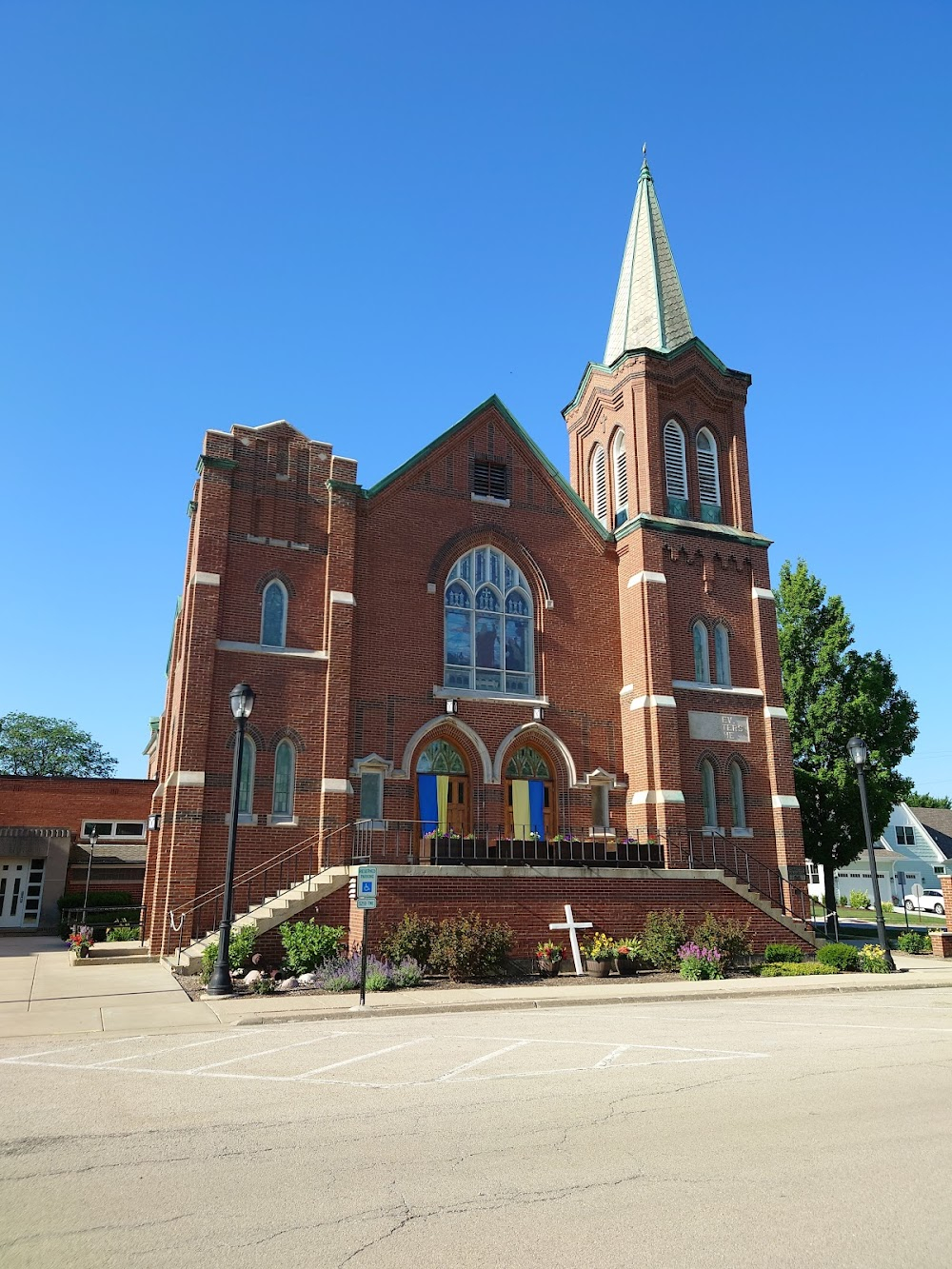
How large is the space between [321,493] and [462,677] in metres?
5.75

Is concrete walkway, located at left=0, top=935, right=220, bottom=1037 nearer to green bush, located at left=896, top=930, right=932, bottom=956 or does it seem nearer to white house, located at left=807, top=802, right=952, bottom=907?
green bush, located at left=896, top=930, right=932, bottom=956

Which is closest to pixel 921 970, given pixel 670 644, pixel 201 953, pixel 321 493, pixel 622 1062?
pixel 670 644

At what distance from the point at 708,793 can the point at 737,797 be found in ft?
3.08

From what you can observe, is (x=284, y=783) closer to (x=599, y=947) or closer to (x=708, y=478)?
(x=599, y=947)

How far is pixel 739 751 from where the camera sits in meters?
25.0

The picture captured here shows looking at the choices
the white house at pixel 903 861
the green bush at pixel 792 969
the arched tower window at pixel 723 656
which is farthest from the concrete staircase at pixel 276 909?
the white house at pixel 903 861

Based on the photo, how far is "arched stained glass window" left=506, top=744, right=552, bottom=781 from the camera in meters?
23.5

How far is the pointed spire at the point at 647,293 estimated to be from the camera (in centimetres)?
2850

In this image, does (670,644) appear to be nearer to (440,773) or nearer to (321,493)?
(440,773)

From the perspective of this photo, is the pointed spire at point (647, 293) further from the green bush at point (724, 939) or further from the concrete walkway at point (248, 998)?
the concrete walkway at point (248, 998)

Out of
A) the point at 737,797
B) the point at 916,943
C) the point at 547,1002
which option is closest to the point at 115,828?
the point at 737,797

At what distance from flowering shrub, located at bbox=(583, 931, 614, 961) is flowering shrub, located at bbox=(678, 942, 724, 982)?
1429 mm

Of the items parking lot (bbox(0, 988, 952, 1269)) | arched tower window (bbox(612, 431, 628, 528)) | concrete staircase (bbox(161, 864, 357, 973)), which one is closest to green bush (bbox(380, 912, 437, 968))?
concrete staircase (bbox(161, 864, 357, 973))

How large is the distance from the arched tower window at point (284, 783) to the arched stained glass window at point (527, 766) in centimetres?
543
